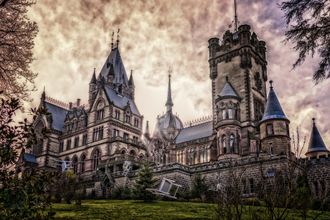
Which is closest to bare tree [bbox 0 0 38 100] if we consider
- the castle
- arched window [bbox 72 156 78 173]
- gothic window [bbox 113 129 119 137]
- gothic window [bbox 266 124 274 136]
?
the castle

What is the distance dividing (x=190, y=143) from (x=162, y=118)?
1679 cm

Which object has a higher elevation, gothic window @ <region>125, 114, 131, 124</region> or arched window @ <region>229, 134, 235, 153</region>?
gothic window @ <region>125, 114, 131, 124</region>

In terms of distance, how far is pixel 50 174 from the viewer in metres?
8.34

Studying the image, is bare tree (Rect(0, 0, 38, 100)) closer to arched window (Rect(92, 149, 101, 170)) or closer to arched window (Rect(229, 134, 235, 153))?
arched window (Rect(229, 134, 235, 153))

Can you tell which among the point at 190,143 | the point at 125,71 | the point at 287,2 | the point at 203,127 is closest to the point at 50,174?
the point at 287,2

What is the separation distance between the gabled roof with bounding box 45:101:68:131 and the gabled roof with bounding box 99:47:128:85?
1109 cm

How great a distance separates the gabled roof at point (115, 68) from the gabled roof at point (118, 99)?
3.93 meters

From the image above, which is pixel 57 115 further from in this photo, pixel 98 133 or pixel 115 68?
pixel 98 133

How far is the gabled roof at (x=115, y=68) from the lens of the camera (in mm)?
63872

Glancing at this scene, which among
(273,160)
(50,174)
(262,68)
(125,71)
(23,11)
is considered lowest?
(50,174)

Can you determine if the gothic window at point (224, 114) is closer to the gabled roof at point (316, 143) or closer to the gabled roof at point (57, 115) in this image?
the gabled roof at point (316, 143)

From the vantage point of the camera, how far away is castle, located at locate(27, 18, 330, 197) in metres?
38.4

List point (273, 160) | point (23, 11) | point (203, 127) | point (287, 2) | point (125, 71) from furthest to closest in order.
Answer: point (125, 71), point (203, 127), point (273, 160), point (23, 11), point (287, 2)

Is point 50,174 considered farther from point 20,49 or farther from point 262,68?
point 262,68
